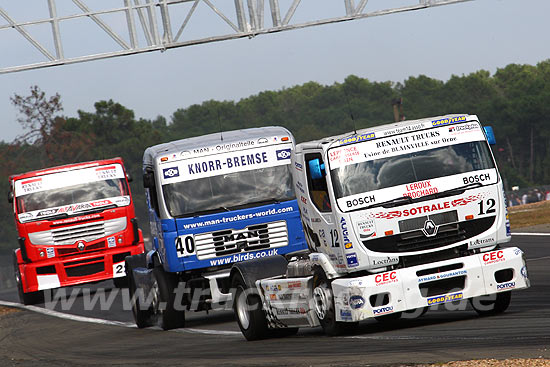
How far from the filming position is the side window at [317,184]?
10617mm

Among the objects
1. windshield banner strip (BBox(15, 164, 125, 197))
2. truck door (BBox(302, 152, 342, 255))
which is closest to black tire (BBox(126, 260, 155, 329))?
A: truck door (BBox(302, 152, 342, 255))

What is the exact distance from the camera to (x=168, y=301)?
14.8 meters

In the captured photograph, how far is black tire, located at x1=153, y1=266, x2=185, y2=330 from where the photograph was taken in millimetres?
14828

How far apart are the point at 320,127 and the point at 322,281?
4956 inches

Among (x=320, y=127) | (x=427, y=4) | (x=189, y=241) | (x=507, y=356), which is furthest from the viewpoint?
(x=320, y=127)

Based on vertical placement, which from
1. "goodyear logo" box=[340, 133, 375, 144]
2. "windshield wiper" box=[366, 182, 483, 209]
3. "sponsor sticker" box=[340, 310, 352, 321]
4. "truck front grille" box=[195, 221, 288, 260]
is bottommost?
"sponsor sticker" box=[340, 310, 352, 321]

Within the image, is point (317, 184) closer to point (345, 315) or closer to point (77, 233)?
point (345, 315)

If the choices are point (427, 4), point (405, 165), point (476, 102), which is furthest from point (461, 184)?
point (476, 102)

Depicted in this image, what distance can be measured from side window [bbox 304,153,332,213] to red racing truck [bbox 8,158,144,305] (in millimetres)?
12556

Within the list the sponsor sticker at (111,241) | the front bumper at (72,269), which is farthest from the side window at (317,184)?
the front bumper at (72,269)

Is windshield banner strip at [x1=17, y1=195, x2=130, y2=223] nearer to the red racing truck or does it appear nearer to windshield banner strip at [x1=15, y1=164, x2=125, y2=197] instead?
the red racing truck

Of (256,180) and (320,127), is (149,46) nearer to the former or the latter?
(256,180)

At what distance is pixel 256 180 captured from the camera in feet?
49.3

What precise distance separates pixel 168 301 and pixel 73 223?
8.68 meters
